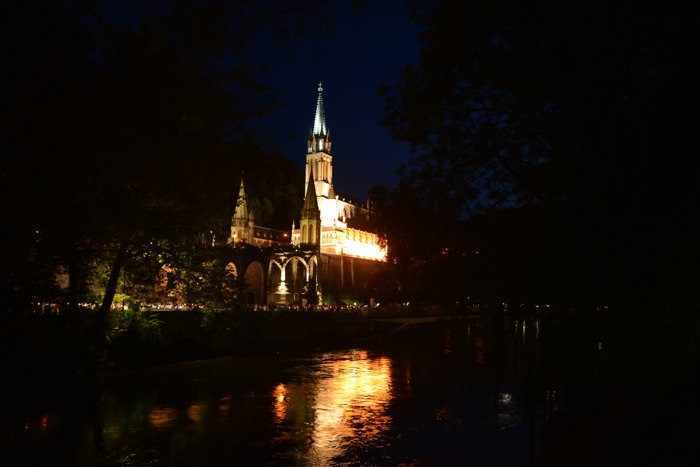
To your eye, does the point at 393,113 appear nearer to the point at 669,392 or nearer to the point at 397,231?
the point at 397,231

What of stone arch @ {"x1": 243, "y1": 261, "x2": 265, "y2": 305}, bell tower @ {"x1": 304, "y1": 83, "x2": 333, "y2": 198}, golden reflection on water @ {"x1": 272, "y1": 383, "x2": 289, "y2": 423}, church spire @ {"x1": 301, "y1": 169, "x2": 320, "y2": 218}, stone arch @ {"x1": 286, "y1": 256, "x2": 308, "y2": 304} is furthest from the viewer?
bell tower @ {"x1": 304, "y1": 83, "x2": 333, "y2": 198}

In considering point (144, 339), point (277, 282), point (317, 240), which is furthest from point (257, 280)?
point (144, 339)

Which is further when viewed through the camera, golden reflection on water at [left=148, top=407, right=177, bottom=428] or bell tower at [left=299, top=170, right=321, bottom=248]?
bell tower at [left=299, top=170, right=321, bottom=248]

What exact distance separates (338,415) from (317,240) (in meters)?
73.4

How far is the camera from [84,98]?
35.2 feet

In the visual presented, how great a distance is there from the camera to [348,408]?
1495 centimetres

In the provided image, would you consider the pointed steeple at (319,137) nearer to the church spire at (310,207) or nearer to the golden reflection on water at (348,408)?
the church spire at (310,207)

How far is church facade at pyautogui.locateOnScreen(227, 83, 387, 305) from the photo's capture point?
233 feet

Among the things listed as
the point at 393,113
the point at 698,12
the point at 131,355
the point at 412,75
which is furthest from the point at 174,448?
the point at 131,355

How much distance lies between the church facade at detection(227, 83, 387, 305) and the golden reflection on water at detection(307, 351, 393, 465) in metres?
18.6

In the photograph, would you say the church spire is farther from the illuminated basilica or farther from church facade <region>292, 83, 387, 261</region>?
church facade <region>292, 83, 387, 261</region>

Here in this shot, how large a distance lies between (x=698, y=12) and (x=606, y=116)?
1839 millimetres

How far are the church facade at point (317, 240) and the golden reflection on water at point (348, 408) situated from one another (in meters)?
18.6

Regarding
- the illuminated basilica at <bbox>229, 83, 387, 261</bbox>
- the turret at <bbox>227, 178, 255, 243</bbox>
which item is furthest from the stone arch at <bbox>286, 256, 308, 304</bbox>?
the turret at <bbox>227, 178, 255, 243</bbox>
